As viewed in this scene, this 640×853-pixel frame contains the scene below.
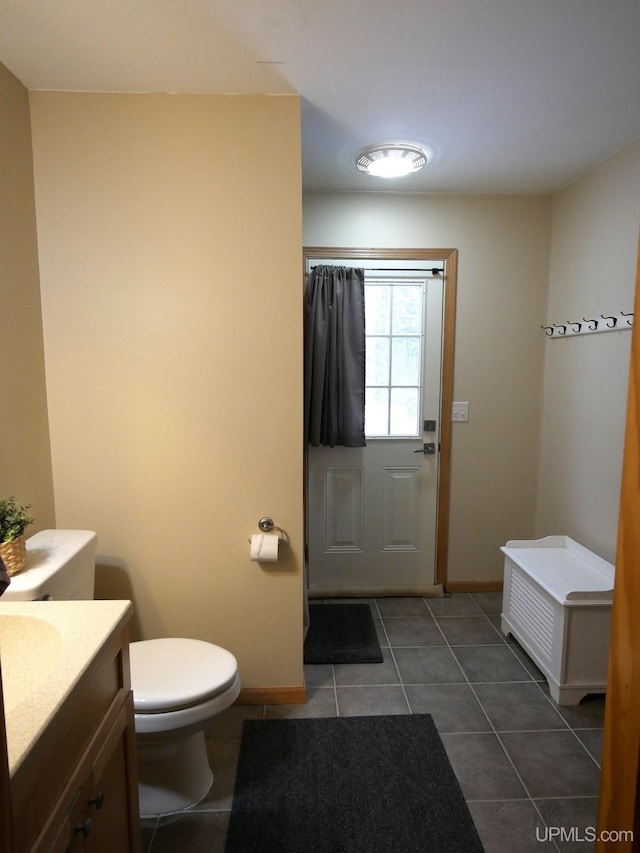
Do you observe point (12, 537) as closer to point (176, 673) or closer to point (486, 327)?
point (176, 673)

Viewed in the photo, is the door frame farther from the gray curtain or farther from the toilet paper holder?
the toilet paper holder

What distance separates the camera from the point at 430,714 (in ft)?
6.73

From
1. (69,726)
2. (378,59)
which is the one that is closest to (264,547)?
(69,726)

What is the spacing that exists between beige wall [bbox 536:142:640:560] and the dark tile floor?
0.78 m

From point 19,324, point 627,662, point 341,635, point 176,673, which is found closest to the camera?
point 627,662

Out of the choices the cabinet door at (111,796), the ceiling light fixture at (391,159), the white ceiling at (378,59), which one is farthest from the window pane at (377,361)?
the cabinet door at (111,796)

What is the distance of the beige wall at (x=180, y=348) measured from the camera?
1.82 metres

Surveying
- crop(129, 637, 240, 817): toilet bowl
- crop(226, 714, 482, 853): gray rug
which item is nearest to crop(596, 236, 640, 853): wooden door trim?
crop(226, 714, 482, 853): gray rug

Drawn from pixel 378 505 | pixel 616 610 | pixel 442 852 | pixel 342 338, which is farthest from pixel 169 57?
pixel 442 852

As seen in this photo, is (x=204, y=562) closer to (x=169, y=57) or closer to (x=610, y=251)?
(x=169, y=57)

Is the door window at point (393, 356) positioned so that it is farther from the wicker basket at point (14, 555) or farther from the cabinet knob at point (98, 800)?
the cabinet knob at point (98, 800)

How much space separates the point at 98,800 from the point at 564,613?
5.98ft

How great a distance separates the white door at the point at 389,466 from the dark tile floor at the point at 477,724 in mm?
314

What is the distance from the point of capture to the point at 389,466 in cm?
303
